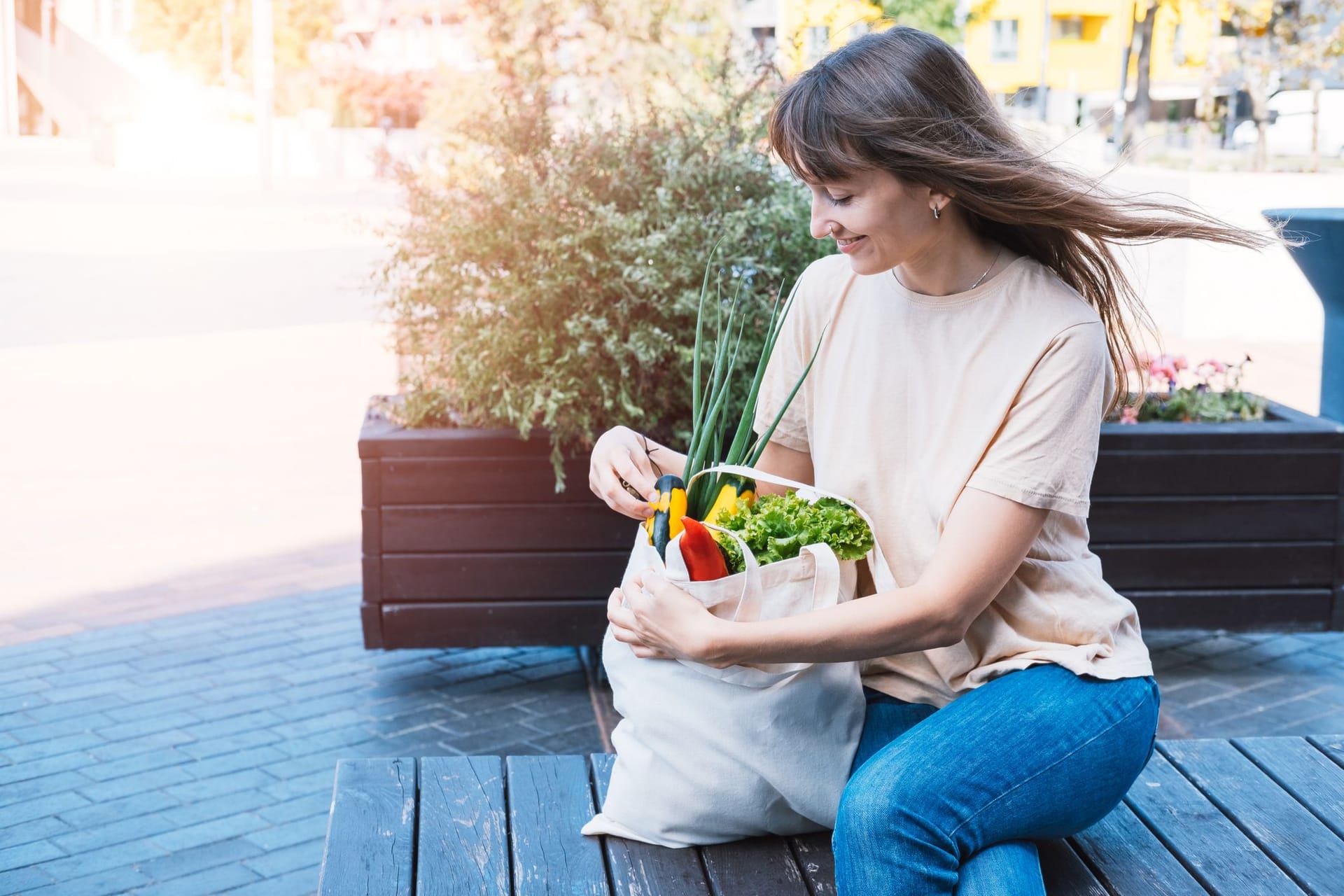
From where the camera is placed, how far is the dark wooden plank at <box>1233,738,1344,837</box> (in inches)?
82.1

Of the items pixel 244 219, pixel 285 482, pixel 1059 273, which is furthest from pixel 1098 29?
pixel 1059 273

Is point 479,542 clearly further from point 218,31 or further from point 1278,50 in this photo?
point 218,31

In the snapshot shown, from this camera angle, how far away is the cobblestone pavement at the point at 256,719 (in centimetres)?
303

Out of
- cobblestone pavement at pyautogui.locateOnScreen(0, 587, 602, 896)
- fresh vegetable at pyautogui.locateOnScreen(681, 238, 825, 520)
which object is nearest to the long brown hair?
fresh vegetable at pyautogui.locateOnScreen(681, 238, 825, 520)

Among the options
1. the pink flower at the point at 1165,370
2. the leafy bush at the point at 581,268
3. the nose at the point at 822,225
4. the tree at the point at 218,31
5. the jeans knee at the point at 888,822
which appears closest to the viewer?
the jeans knee at the point at 888,822

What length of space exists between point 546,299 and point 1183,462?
180 centimetres

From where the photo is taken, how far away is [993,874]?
5.61ft

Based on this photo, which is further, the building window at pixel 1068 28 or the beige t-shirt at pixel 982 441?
the building window at pixel 1068 28

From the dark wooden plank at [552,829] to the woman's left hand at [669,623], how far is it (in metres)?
0.30

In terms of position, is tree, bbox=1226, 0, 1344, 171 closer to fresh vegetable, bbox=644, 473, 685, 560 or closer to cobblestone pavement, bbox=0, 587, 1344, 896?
cobblestone pavement, bbox=0, 587, 1344, 896

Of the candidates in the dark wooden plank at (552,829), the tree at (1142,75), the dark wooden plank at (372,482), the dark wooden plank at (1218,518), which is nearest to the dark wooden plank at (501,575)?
the dark wooden plank at (372,482)

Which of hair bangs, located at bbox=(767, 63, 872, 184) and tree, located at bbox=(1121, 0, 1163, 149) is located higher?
tree, located at bbox=(1121, 0, 1163, 149)

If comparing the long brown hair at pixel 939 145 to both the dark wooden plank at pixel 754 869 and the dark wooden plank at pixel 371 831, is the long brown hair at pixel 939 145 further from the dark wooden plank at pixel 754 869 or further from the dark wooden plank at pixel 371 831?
the dark wooden plank at pixel 371 831

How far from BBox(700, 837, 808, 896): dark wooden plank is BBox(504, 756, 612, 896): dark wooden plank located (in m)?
0.15
